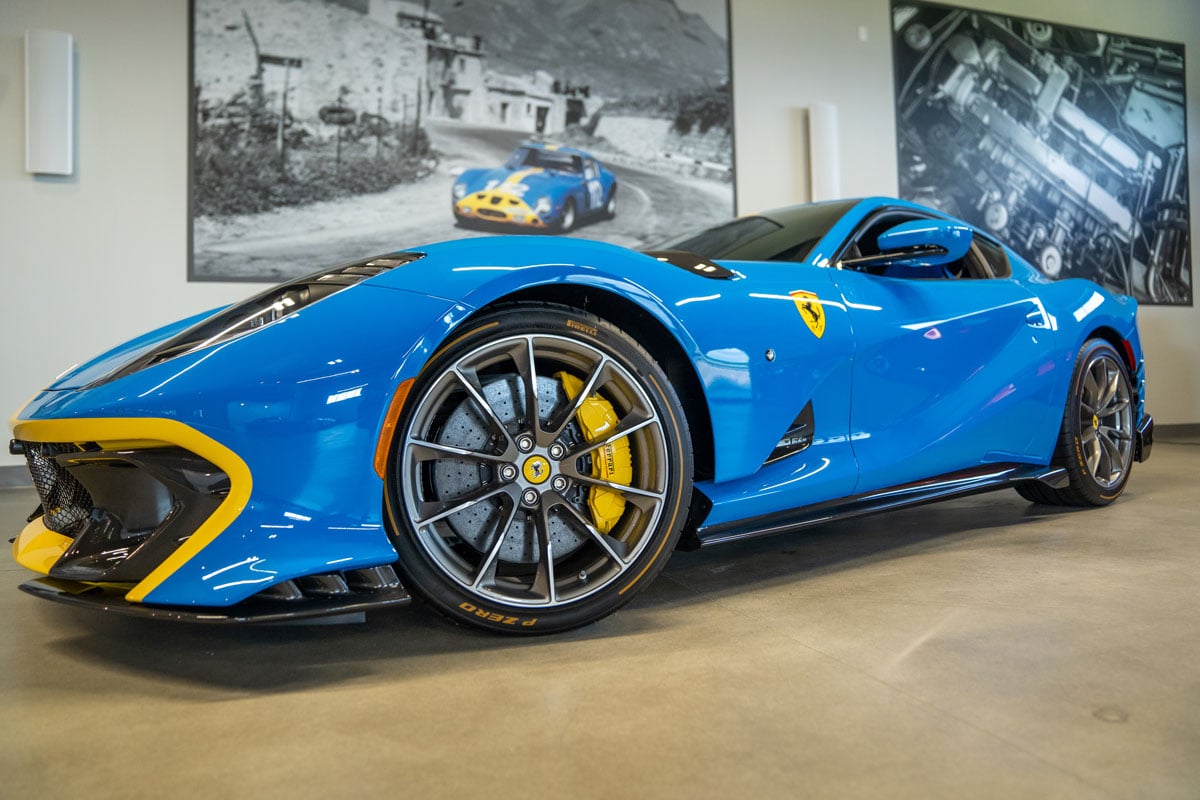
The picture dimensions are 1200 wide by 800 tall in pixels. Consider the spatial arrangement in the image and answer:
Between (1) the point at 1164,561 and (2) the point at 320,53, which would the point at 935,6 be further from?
(1) the point at 1164,561

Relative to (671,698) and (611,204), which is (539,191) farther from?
(671,698)

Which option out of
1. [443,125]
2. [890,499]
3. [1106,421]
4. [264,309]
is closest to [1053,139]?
[443,125]

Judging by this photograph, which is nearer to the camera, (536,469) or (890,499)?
(536,469)

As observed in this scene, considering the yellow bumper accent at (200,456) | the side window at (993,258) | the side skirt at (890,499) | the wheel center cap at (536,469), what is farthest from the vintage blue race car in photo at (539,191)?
the yellow bumper accent at (200,456)

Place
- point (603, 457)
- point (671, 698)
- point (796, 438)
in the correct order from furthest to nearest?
point (796, 438) → point (603, 457) → point (671, 698)

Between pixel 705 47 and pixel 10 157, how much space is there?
4855 millimetres

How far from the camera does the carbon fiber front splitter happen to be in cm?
137

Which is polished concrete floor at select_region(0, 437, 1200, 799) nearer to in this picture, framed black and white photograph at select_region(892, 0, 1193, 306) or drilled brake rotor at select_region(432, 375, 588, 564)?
drilled brake rotor at select_region(432, 375, 588, 564)

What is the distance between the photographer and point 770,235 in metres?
2.49

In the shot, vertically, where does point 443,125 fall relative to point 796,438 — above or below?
above

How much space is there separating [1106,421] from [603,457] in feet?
7.58

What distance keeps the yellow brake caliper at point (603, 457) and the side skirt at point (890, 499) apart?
223mm

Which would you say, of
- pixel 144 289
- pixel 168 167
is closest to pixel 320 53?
pixel 168 167

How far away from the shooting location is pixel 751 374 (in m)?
1.88
